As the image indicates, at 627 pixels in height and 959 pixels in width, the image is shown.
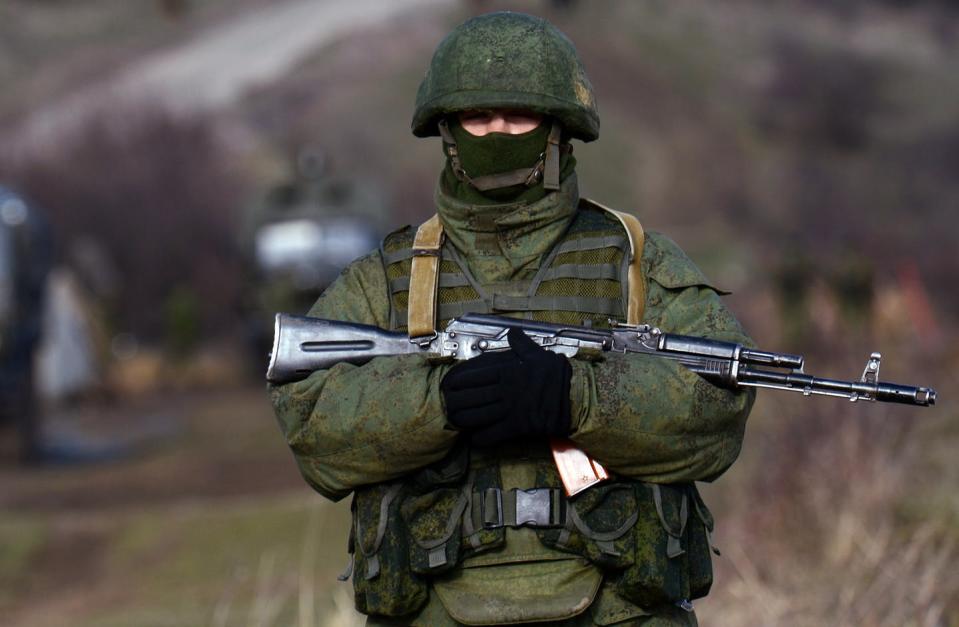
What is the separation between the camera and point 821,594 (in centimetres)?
672

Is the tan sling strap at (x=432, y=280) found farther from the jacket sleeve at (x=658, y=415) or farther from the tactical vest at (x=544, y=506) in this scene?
the jacket sleeve at (x=658, y=415)

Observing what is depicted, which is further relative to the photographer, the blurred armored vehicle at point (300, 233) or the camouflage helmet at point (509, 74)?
the blurred armored vehicle at point (300, 233)

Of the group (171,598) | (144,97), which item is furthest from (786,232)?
(171,598)

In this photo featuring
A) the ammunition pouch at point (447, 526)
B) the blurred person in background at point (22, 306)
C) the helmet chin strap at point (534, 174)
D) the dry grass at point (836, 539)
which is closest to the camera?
the ammunition pouch at point (447, 526)

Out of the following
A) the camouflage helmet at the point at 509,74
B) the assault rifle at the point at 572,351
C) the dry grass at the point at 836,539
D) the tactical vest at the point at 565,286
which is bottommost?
the dry grass at the point at 836,539

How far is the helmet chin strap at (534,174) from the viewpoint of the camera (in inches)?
156

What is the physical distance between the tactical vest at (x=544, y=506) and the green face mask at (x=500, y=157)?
13 cm

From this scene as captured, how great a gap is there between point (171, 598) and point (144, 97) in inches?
1203

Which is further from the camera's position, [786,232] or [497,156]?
[786,232]

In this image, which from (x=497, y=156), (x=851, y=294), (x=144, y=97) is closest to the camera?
(x=497, y=156)

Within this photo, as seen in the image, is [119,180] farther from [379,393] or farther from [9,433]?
[379,393]

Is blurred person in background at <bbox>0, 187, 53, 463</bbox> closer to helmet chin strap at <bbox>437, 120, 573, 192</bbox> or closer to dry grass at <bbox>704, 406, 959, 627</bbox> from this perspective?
dry grass at <bbox>704, 406, 959, 627</bbox>

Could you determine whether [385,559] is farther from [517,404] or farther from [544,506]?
[517,404]

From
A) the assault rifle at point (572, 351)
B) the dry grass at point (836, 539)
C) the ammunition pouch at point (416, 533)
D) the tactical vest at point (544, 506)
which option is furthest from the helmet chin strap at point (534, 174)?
the dry grass at point (836, 539)
